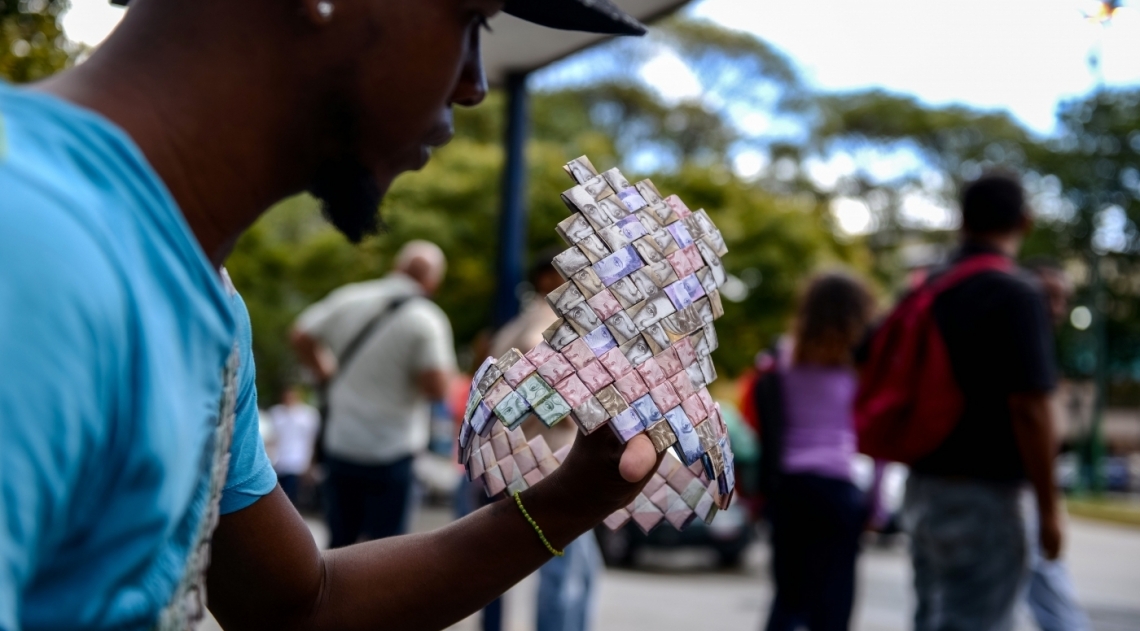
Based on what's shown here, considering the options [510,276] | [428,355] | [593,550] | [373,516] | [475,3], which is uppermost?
[475,3]

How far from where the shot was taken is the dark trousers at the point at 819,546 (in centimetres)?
468

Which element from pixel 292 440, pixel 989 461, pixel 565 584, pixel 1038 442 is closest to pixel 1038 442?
pixel 1038 442

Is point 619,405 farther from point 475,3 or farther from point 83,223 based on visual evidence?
point 83,223

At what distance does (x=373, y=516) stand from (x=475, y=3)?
14.9 ft

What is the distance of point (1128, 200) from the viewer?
35.0 metres

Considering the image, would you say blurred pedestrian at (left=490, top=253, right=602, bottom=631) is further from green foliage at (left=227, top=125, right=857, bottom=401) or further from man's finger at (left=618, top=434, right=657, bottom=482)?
green foliage at (left=227, top=125, right=857, bottom=401)

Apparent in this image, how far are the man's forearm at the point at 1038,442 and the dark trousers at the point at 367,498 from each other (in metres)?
2.83

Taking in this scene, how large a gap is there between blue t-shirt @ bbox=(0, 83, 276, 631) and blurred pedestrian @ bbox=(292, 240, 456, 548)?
4.39 meters

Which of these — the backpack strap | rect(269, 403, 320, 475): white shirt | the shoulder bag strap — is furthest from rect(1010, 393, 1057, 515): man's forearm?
rect(269, 403, 320, 475): white shirt

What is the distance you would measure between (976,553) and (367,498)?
2.81 meters

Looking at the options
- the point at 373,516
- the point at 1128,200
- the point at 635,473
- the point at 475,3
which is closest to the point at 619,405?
the point at 635,473

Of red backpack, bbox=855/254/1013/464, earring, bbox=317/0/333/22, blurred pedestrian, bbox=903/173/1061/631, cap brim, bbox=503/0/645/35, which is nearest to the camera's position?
earring, bbox=317/0/333/22

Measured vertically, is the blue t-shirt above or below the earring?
below

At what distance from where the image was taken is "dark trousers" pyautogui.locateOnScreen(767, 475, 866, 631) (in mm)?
4680
